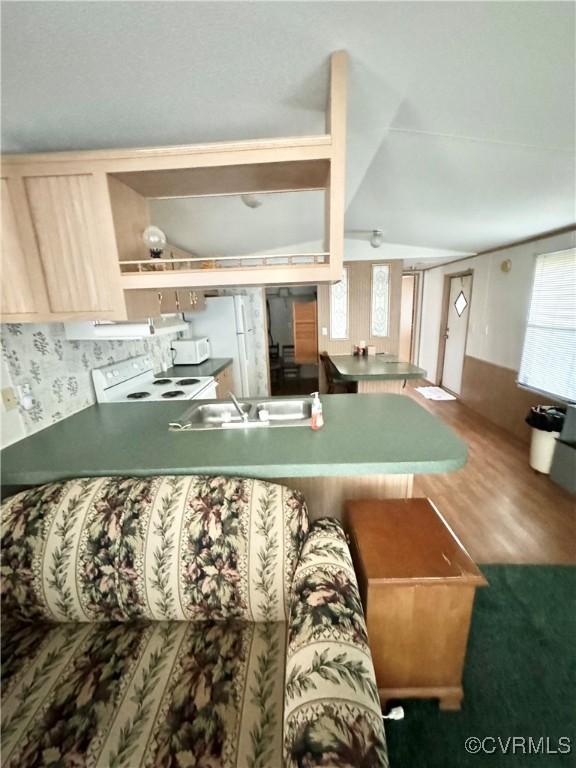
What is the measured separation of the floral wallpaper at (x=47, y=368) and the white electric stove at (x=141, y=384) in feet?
0.25

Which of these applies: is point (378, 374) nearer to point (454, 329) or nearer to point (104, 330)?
point (104, 330)

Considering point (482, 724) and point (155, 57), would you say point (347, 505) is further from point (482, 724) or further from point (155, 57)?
point (155, 57)

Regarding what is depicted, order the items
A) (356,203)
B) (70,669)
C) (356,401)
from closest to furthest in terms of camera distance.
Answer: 1. (70,669)
2. (356,401)
3. (356,203)

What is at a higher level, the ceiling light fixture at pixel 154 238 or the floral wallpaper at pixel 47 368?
the ceiling light fixture at pixel 154 238

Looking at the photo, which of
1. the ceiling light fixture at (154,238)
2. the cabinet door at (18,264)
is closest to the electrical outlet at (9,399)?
the cabinet door at (18,264)

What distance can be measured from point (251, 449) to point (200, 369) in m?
2.39

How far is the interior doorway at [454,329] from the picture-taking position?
16.1 ft

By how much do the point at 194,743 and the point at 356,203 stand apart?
3.54m

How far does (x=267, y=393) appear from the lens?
525cm

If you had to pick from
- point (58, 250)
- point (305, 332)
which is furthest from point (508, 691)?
point (305, 332)

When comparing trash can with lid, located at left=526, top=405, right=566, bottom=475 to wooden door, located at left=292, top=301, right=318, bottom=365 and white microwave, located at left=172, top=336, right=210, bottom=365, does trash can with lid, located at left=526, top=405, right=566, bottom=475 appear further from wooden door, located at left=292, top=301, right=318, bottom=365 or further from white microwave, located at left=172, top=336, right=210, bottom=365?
white microwave, located at left=172, top=336, right=210, bottom=365

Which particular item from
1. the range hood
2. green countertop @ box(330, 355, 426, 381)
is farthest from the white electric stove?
green countertop @ box(330, 355, 426, 381)

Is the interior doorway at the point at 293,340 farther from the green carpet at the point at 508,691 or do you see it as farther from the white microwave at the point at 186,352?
the green carpet at the point at 508,691

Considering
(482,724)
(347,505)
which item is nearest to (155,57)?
(347,505)
